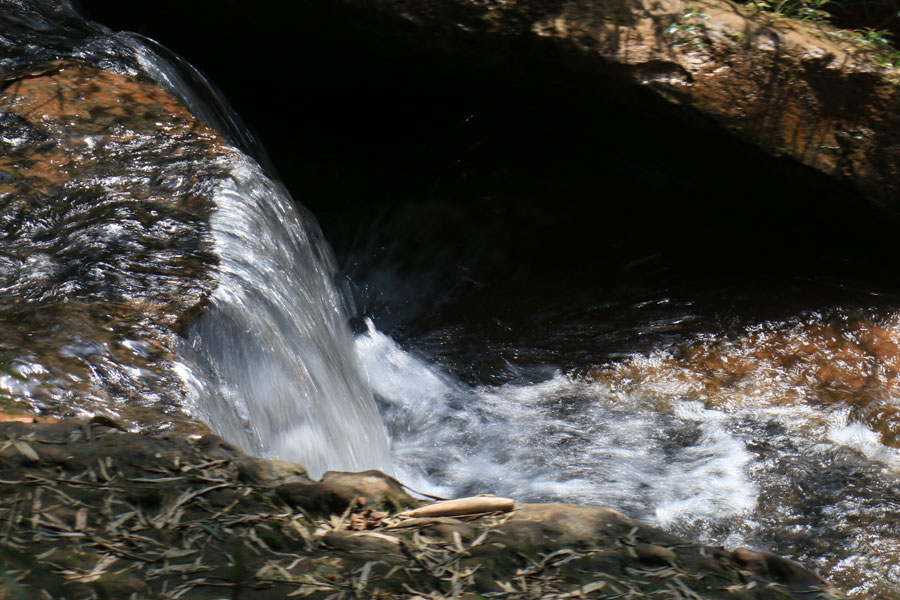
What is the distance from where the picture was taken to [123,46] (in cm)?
382

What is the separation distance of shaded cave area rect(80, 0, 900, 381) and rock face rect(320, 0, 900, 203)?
96mm

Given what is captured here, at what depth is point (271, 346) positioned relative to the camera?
2826mm

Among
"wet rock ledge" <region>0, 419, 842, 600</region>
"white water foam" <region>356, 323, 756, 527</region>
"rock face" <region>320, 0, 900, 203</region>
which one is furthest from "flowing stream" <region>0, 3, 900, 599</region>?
"rock face" <region>320, 0, 900, 203</region>

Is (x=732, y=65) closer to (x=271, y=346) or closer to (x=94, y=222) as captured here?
(x=271, y=346)

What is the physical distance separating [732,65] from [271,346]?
101 inches

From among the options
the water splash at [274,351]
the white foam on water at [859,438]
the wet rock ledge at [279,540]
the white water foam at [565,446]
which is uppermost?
the wet rock ledge at [279,540]

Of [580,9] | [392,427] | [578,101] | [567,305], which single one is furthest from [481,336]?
[580,9]

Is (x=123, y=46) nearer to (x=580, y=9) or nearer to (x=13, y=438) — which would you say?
(x=580, y=9)

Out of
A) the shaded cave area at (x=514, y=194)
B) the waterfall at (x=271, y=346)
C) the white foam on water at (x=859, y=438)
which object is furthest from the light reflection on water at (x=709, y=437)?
the waterfall at (x=271, y=346)

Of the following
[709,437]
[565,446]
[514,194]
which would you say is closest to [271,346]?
[565,446]

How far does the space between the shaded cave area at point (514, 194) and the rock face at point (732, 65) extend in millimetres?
96

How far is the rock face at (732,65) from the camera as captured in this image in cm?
401

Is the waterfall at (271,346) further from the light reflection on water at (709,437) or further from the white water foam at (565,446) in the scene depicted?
the light reflection on water at (709,437)

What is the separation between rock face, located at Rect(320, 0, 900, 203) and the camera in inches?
158
